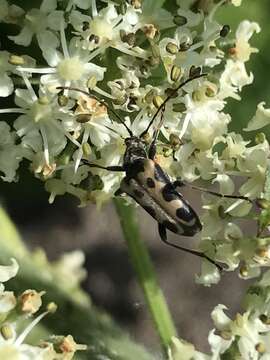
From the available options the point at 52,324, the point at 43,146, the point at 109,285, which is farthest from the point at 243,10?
the point at 109,285

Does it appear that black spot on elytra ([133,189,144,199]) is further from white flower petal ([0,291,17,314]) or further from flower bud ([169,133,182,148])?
white flower petal ([0,291,17,314])

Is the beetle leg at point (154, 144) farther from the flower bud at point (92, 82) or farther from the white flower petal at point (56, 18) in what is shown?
the white flower petal at point (56, 18)

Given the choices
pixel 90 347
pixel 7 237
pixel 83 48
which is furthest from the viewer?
pixel 7 237

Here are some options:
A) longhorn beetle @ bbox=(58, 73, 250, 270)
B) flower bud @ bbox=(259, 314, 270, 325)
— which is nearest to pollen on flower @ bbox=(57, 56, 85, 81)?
longhorn beetle @ bbox=(58, 73, 250, 270)

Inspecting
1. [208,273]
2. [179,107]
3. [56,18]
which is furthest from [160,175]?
[56,18]

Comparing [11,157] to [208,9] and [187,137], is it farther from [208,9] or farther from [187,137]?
[208,9]

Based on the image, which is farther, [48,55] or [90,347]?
[90,347]
